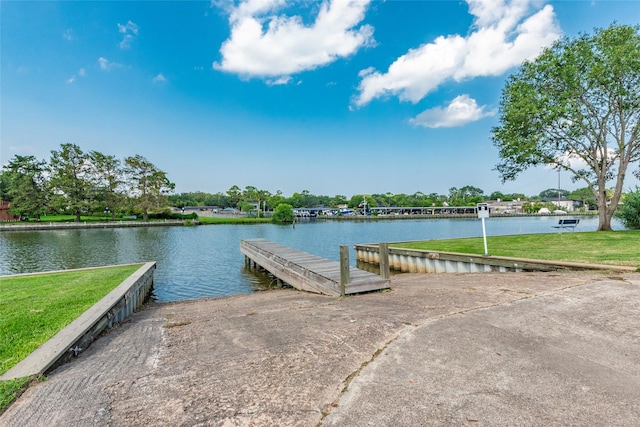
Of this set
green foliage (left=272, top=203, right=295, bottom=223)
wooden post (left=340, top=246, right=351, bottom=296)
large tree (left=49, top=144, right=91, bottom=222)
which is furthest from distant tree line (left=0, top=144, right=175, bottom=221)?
wooden post (left=340, top=246, right=351, bottom=296)

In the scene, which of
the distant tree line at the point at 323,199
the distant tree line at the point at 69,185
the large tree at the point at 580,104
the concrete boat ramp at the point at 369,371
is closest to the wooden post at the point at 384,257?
the concrete boat ramp at the point at 369,371

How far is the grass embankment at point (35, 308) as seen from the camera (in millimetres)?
3604

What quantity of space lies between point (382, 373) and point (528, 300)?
3798mm

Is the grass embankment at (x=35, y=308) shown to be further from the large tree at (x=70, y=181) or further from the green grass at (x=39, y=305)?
the large tree at (x=70, y=181)

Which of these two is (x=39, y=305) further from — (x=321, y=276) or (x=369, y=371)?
(x=369, y=371)

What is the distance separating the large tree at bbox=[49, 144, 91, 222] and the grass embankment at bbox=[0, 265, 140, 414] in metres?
53.5

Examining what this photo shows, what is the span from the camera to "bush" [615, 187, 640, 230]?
20.1m

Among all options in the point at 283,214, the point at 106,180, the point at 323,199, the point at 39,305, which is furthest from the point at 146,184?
the point at 323,199

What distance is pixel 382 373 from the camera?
3.01 m

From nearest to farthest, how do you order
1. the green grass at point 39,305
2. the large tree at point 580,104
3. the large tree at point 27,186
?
the green grass at point 39,305 < the large tree at point 580,104 < the large tree at point 27,186

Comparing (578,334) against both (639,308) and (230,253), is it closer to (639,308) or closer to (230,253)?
(639,308)

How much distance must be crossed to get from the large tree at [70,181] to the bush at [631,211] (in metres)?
67.3

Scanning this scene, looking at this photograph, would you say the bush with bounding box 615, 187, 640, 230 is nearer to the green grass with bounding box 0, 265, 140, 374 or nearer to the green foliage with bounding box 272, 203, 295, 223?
the green grass with bounding box 0, 265, 140, 374

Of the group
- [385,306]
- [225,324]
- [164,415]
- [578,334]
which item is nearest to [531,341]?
[578,334]
